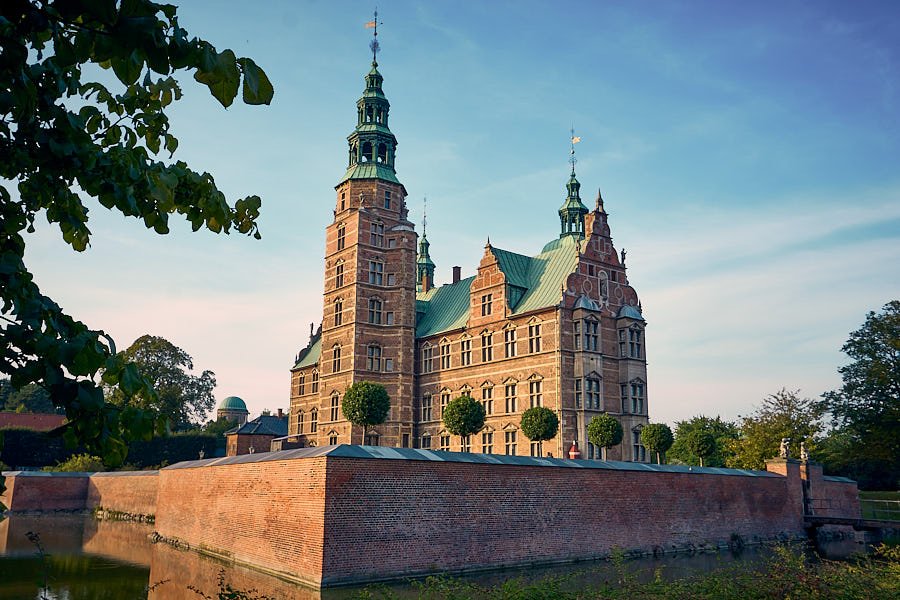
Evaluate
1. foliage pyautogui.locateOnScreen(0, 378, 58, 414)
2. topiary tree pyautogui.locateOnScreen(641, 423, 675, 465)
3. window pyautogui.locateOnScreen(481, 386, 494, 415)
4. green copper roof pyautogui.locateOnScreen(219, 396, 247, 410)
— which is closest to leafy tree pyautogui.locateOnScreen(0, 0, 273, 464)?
topiary tree pyautogui.locateOnScreen(641, 423, 675, 465)

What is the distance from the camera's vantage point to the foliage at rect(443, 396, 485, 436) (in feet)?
111

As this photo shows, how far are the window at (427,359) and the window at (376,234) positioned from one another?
7538 mm

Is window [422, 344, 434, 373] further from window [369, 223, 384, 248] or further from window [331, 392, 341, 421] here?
window [369, 223, 384, 248]

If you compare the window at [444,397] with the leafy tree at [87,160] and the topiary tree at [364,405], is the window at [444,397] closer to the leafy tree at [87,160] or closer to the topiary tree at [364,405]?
the topiary tree at [364,405]

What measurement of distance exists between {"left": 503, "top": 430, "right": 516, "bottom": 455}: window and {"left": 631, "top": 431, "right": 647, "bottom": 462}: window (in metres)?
6.45

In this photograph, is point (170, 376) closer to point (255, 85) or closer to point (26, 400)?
point (26, 400)

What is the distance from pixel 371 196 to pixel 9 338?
44.5 m

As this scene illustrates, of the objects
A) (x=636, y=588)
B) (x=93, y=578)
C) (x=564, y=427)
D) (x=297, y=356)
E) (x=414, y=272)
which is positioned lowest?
(x=93, y=578)

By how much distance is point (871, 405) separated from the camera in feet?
155

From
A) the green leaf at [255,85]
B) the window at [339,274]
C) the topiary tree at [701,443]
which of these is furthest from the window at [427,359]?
the green leaf at [255,85]

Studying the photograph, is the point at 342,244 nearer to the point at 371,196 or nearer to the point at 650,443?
the point at 371,196

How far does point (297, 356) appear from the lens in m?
58.3

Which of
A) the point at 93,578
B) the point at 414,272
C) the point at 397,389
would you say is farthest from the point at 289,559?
the point at 414,272

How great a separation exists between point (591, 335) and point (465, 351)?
341 inches
